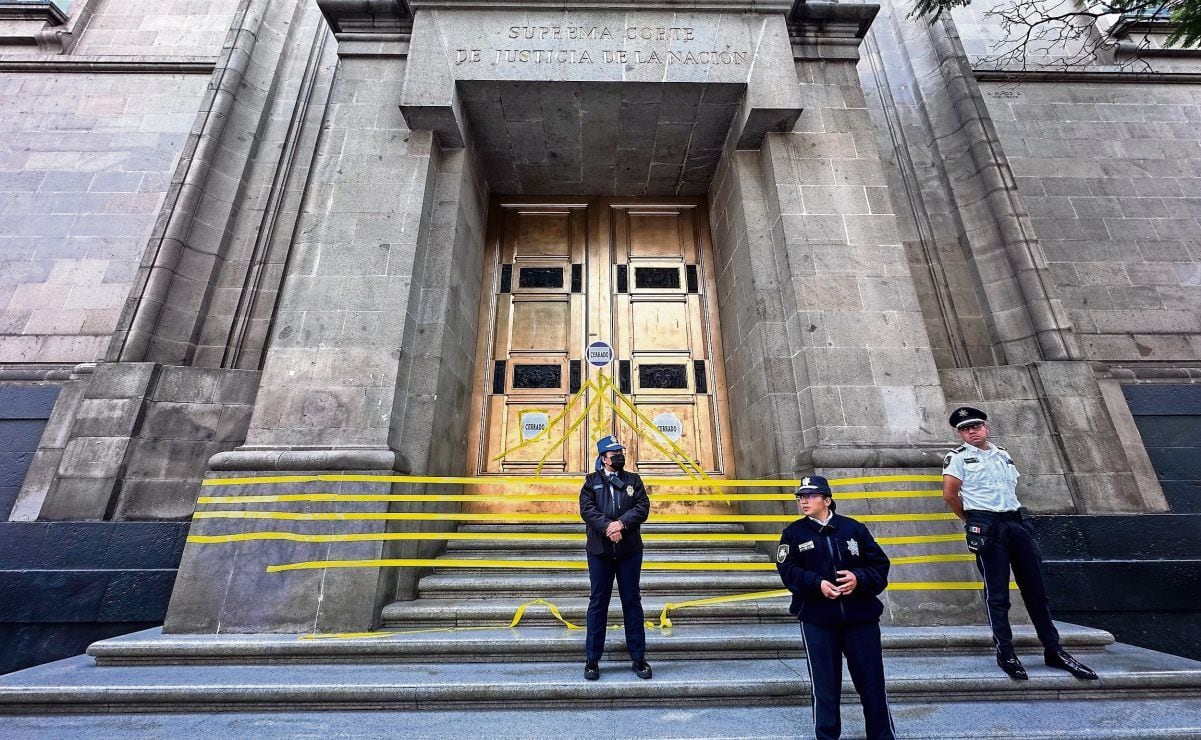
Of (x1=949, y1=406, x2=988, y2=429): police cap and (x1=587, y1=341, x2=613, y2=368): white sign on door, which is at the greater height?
(x1=587, y1=341, x2=613, y2=368): white sign on door

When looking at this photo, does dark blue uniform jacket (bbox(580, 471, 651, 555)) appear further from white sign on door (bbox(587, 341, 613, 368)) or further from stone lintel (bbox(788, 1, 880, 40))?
stone lintel (bbox(788, 1, 880, 40))

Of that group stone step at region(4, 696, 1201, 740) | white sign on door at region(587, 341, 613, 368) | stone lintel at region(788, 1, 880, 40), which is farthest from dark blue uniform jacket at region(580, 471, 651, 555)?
stone lintel at region(788, 1, 880, 40)

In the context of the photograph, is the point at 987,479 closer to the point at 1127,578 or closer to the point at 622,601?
the point at 622,601

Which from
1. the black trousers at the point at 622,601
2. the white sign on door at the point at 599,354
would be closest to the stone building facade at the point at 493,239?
the white sign on door at the point at 599,354

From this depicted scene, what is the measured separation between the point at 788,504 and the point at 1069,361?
197 inches

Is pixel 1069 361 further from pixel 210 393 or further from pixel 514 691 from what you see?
pixel 210 393

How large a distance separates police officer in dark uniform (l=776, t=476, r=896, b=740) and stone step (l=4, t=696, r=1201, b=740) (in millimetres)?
464

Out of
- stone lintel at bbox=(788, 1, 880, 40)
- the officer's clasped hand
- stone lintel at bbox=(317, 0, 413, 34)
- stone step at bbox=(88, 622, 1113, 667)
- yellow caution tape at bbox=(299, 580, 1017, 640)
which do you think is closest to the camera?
the officer's clasped hand

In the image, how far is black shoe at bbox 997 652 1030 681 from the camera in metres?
4.03

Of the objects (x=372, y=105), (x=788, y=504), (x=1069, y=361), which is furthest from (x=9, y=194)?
(x=1069, y=361)

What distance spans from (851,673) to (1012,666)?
2.08m

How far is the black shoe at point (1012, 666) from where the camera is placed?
4.03m

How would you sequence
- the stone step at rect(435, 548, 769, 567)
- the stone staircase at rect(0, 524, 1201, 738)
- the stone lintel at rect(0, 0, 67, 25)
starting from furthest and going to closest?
the stone lintel at rect(0, 0, 67, 25), the stone step at rect(435, 548, 769, 567), the stone staircase at rect(0, 524, 1201, 738)

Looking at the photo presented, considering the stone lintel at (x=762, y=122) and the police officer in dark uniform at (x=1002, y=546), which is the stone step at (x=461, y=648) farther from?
the stone lintel at (x=762, y=122)
